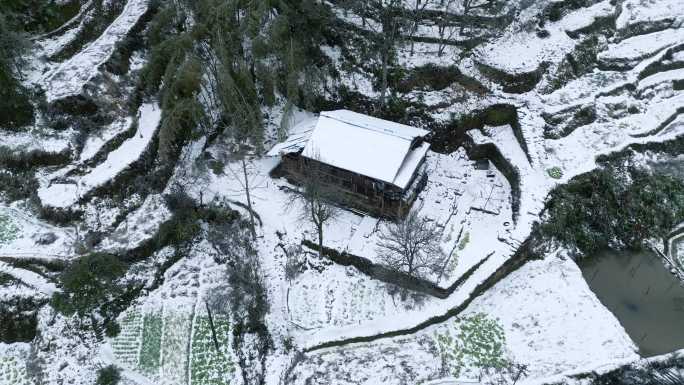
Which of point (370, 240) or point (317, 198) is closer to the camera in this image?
point (317, 198)

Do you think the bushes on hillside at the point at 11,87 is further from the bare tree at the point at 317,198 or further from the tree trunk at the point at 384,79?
the tree trunk at the point at 384,79

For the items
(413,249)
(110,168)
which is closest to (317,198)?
(413,249)

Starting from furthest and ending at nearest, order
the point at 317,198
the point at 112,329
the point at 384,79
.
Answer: the point at 384,79 < the point at 317,198 < the point at 112,329

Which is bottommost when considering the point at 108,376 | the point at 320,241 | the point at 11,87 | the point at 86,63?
the point at 108,376

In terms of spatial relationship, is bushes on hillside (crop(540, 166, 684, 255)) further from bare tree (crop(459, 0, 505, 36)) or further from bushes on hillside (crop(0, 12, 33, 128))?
bushes on hillside (crop(0, 12, 33, 128))

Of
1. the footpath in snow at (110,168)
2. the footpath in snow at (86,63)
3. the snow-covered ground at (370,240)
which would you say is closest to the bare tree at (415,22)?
the snow-covered ground at (370,240)

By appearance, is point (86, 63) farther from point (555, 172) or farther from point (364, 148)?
point (555, 172)

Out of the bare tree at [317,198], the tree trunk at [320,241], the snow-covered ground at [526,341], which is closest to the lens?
the snow-covered ground at [526,341]
